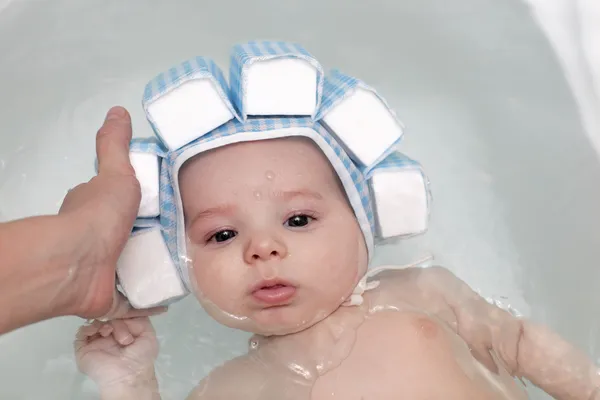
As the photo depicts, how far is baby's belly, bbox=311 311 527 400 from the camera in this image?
1.09 metres

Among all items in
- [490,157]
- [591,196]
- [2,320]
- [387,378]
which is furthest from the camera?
[490,157]

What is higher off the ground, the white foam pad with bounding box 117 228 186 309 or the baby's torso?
the white foam pad with bounding box 117 228 186 309

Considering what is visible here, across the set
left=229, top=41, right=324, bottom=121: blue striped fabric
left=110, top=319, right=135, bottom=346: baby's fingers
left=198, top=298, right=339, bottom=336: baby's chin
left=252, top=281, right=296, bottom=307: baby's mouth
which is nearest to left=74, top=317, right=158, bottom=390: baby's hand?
left=110, top=319, right=135, bottom=346: baby's fingers

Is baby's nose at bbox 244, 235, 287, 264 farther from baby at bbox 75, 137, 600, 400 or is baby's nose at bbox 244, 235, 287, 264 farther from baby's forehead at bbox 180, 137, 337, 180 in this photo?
baby's forehead at bbox 180, 137, 337, 180

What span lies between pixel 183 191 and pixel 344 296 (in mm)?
309

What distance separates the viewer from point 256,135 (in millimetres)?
1103

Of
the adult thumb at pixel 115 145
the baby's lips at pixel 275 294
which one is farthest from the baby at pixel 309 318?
the adult thumb at pixel 115 145

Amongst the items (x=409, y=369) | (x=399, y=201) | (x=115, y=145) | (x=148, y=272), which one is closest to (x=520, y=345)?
(x=409, y=369)

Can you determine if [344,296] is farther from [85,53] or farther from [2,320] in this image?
[85,53]

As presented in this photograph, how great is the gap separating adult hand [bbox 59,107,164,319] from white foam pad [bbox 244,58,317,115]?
21 centimetres

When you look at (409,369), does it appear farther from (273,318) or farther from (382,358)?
(273,318)

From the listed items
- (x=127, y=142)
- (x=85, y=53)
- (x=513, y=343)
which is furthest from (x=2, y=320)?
(x=85, y=53)

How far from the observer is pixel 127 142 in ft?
3.70

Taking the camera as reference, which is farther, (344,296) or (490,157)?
(490,157)
